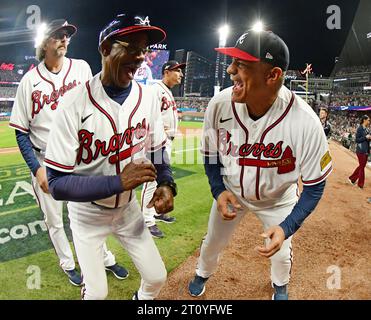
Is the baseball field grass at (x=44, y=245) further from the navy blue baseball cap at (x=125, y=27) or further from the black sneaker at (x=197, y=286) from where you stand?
the navy blue baseball cap at (x=125, y=27)

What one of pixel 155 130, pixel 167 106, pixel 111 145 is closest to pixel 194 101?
pixel 167 106

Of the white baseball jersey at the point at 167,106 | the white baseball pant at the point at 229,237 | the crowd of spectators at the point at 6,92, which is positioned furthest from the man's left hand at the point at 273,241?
the crowd of spectators at the point at 6,92

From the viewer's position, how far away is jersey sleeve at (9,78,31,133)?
166 centimetres

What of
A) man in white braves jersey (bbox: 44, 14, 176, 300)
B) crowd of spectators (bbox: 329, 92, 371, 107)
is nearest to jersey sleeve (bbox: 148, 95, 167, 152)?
man in white braves jersey (bbox: 44, 14, 176, 300)

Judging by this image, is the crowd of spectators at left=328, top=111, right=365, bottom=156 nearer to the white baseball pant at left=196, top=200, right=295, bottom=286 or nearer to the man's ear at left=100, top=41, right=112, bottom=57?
the white baseball pant at left=196, top=200, right=295, bottom=286

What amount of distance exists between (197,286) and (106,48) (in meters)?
1.51

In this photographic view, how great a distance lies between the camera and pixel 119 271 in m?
1.98

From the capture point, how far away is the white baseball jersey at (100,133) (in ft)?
3.90

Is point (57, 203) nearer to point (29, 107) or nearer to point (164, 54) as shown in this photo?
point (29, 107)

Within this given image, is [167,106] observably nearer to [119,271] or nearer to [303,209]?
[119,271]

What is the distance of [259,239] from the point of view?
2629 mm

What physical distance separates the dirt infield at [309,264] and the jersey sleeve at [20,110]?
1330mm

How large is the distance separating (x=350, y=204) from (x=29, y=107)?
3609 millimetres

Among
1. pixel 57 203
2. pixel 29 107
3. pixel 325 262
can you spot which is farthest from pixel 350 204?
pixel 29 107
